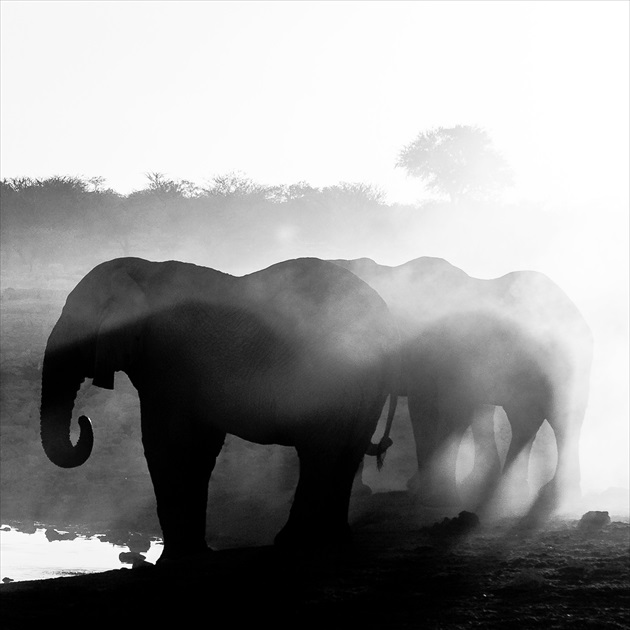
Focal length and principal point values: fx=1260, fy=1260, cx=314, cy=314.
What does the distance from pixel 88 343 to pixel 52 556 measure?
9.17ft

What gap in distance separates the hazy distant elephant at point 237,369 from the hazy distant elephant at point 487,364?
12.2ft

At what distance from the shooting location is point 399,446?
16.5m

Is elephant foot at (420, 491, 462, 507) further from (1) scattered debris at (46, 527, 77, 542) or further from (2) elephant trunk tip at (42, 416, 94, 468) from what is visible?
(2) elephant trunk tip at (42, 416, 94, 468)

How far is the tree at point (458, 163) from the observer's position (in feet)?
182

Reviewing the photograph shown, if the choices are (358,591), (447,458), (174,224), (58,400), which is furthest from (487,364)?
(174,224)

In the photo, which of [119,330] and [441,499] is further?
[441,499]

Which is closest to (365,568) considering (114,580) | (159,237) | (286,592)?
(286,592)

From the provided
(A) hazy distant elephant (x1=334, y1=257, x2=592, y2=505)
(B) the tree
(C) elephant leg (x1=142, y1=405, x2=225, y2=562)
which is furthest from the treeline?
(C) elephant leg (x1=142, y1=405, x2=225, y2=562)

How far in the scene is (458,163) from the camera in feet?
182

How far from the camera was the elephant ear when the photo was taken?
939cm

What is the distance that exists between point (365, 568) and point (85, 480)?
7728 mm

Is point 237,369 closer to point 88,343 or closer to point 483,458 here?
point 88,343

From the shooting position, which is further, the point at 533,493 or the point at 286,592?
the point at 533,493

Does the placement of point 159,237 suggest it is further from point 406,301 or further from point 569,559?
point 569,559
